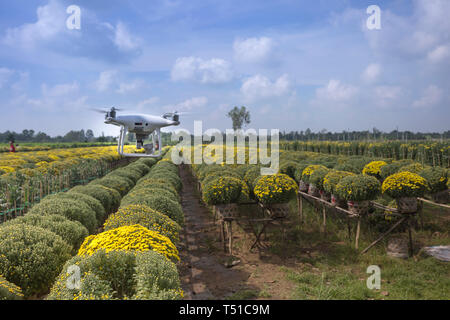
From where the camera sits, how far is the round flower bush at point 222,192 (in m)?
9.70

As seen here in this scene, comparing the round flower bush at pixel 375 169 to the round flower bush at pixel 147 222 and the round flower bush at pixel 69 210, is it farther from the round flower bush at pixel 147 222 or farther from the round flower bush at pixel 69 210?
the round flower bush at pixel 69 210

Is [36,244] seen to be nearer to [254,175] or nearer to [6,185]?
[254,175]

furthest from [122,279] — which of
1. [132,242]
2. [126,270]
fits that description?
[132,242]

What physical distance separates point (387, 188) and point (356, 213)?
118 centimetres

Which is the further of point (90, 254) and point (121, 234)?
point (121, 234)

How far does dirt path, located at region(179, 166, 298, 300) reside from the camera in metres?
7.11

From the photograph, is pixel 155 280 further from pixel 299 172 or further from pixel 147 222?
pixel 299 172

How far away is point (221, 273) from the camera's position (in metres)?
Result: 8.36

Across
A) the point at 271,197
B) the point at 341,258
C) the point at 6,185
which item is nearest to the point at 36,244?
the point at 271,197

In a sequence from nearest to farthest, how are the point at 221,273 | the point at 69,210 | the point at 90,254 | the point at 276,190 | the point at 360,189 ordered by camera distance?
the point at 90,254
the point at 69,210
the point at 221,273
the point at 360,189
the point at 276,190

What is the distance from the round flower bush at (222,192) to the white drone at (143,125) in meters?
2.14

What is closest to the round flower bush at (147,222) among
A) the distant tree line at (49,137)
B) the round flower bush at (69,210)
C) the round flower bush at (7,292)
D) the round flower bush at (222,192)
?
the round flower bush at (69,210)

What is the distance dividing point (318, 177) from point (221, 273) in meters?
5.53

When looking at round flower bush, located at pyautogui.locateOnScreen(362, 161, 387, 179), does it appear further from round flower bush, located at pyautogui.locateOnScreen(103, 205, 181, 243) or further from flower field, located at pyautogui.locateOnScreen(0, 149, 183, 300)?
round flower bush, located at pyautogui.locateOnScreen(103, 205, 181, 243)
